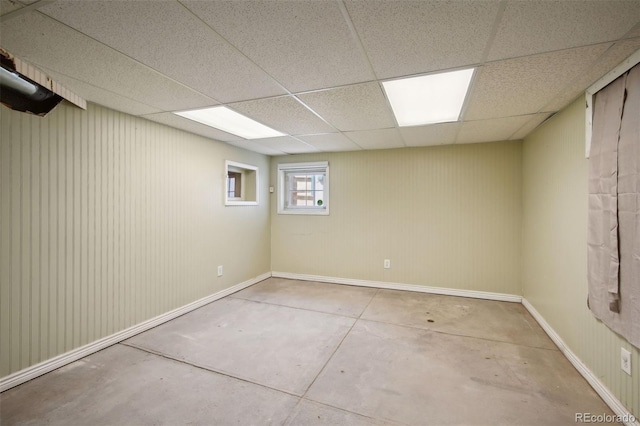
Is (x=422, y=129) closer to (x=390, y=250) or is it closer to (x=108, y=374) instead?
(x=390, y=250)

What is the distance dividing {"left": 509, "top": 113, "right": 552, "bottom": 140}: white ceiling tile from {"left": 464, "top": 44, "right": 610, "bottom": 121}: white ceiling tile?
0.23m

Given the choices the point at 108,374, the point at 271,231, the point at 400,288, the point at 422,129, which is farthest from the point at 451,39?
the point at 271,231

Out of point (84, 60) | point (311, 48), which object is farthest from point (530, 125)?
point (84, 60)

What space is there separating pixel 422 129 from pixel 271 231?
3.02m

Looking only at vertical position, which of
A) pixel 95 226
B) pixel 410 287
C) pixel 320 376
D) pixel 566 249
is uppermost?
pixel 95 226

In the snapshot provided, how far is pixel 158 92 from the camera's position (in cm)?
212

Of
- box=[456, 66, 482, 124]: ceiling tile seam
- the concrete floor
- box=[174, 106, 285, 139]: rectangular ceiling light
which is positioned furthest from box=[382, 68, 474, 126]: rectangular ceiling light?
the concrete floor

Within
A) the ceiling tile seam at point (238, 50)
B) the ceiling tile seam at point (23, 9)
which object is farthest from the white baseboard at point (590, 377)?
the ceiling tile seam at point (23, 9)

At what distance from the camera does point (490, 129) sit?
3.07 meters

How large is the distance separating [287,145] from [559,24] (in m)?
3.14

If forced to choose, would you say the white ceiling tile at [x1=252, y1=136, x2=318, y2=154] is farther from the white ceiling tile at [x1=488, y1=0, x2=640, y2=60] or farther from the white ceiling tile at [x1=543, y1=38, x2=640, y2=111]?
the white ceiling tile at [x1=543, y1=38, x2=640, y2=111]

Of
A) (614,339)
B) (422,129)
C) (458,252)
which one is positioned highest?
(422,129)

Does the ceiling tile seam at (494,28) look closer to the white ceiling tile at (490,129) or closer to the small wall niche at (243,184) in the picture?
the white ceiling tile at (490,129)

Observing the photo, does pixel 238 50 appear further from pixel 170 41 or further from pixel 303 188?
pixel 303 188
